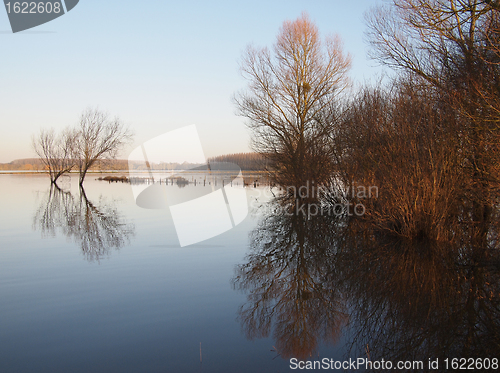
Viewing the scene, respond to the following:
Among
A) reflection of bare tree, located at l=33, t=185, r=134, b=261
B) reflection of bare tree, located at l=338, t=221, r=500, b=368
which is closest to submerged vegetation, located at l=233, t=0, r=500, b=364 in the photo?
reflection of bare tree, located at l=338, t=221, r=500, b=368

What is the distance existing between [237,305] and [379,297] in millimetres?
2131

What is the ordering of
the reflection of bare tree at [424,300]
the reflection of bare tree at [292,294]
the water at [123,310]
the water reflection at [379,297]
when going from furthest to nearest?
the reflection of bare tree at [292,294]
the water reflection at [379,297]
the reflection of bare tree at [424,300]
the water at [123,310]

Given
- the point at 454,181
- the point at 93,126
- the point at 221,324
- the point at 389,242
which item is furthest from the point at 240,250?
the point at 93,126

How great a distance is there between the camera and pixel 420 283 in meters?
6.41

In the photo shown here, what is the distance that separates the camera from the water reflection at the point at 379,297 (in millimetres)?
4289

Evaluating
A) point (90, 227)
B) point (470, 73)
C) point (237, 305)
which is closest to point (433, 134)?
point (470, 73)


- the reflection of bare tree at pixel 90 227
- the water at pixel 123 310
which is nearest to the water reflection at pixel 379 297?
the water at pixel 123 310

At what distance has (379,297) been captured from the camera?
18.9 feet

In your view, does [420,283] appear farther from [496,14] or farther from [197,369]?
[496,14]

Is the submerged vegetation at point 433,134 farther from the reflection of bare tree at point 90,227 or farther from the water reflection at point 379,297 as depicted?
the reflection of bare tree at point 90,227

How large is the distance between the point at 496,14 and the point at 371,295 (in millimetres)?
8057

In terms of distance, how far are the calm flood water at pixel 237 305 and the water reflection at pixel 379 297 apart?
0.08ft

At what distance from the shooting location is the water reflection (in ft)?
14.1

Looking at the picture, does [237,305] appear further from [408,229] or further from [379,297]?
[408,229]
